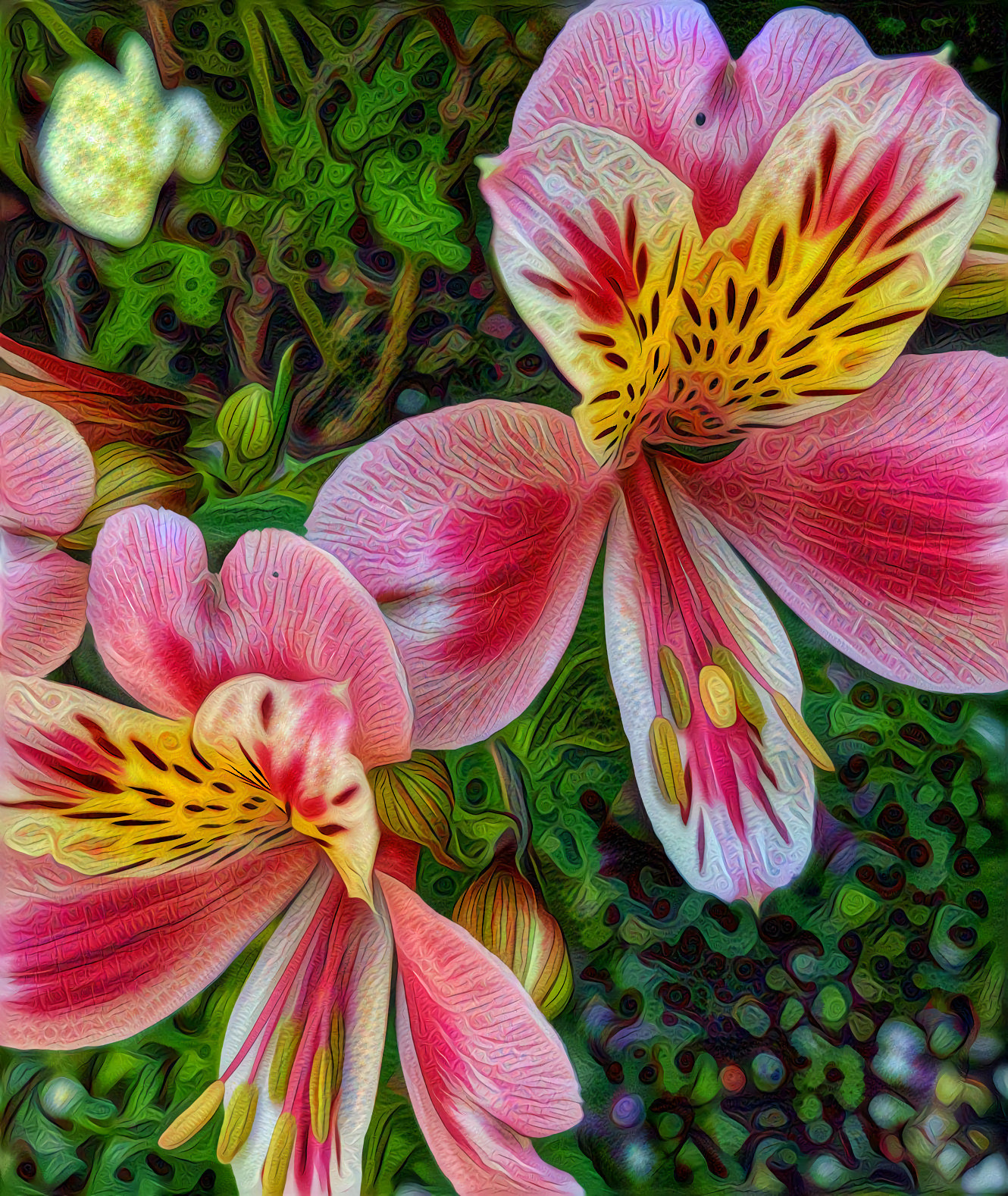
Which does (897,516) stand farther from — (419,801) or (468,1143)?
(468,1143)

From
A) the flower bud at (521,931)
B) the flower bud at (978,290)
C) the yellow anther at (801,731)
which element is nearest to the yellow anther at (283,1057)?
the flower bud at (521,931)

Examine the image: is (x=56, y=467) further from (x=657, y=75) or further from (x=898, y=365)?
(x=898, y=365)

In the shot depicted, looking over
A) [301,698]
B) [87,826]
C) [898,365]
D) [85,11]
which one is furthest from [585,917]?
[85,11]

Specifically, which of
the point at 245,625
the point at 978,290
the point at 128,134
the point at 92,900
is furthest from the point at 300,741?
the point at 978,290

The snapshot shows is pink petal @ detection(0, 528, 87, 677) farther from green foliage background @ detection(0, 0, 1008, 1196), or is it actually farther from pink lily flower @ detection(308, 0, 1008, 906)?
pink lily flower @ detection(308, 0, 1008, 906)

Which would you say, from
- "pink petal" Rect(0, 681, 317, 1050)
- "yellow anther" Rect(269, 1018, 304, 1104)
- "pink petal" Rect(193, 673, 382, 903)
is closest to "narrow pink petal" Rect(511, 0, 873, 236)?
"pink petal" Rect(193, 673, 382, 903)

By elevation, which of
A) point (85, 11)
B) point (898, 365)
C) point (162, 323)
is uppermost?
point (85, 11)

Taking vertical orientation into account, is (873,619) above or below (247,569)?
below
